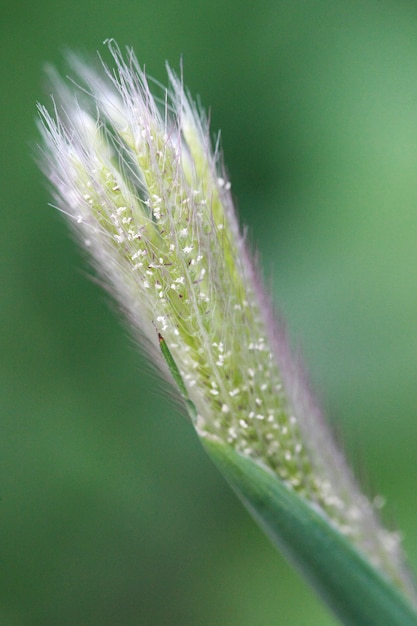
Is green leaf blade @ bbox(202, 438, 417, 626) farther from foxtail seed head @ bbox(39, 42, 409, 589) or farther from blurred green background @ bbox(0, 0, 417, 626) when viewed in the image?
blurred green background @ bbox(0, 0, 417, 626)

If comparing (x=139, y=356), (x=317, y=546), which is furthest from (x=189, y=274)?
(x=139, y=356)

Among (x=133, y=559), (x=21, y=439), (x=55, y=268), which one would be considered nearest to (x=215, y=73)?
(x=55, y=268)

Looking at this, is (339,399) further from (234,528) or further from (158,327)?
(158,327)

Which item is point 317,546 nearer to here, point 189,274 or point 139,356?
point 189,274

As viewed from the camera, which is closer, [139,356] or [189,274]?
[189,274]

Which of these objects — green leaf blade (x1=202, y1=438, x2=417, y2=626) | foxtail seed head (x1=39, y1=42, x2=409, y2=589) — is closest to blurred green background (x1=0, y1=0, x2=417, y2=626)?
foxtail seed head (x1=39, y1=42, x2=409, y2=589)
